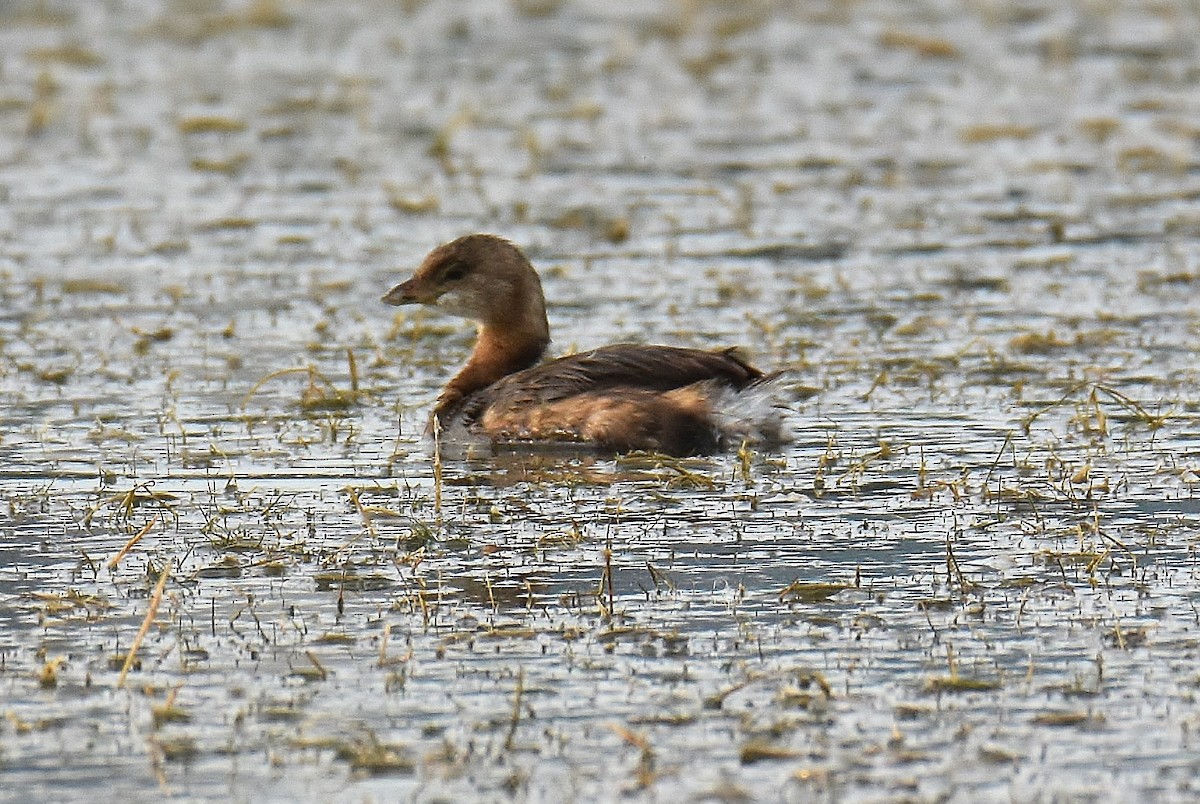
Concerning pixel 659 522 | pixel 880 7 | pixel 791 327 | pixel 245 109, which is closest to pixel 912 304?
pixel 791 327

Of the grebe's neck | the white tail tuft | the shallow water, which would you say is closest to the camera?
the shallow water

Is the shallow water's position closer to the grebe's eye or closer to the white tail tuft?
the white tail tuft

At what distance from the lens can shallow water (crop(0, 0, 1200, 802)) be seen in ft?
22.0

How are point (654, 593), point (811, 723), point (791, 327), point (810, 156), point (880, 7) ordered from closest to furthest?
point (811, 723) → point (654, 593) → point (791, 327) → point (810, 156) → point (880, 7)

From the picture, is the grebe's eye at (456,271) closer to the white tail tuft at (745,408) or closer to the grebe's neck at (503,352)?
the grebe's neck at (503,352)

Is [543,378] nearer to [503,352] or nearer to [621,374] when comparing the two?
[621,374]

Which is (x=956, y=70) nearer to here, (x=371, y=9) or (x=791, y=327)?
(x=371, y=9)

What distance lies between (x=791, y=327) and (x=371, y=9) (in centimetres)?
1574

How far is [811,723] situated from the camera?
6758 millimetres


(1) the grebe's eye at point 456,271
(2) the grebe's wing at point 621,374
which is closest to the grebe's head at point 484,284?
(1) the grebe's eye at point 456,271

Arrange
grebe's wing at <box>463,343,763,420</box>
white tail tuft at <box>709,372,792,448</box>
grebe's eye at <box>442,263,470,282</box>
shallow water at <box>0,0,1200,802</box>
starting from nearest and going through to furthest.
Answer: shallow water at <box>0,0,1200,802</box>, white tail tuft at <box>709,372,792,448</box>, grebe's wing at <box>463,343,763,420</box>, grebe's eye at <box>442,263,470,282</box>

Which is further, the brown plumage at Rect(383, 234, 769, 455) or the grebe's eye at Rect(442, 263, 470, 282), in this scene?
the grebe's eye at Rect(442, 263, 470, 282)

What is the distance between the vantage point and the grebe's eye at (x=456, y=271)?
11945 millimetres

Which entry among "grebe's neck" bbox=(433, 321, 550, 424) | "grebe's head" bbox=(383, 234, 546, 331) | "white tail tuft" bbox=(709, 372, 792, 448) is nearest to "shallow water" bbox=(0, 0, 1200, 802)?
"white tail tuft" bbox=(709, 372, 792, 448)
